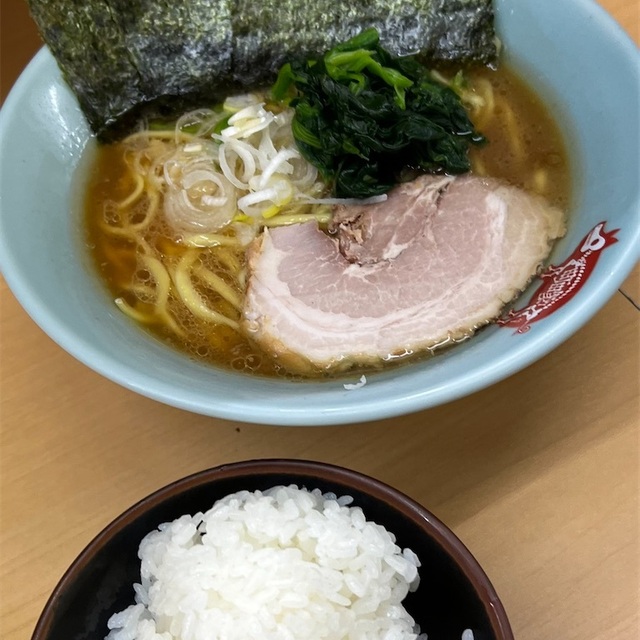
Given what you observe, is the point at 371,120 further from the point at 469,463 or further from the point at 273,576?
the point at 273,576

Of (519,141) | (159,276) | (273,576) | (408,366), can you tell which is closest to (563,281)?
(408,366)

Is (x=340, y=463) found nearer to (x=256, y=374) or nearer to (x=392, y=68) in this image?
(x=256, y=374)

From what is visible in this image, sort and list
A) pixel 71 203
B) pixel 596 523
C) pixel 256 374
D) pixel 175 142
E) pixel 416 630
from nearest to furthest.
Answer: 1. pixel 416 630
2. pixel 596 523
3. pixel 256 374
4. pixel 71 203
5. pixel 175 142

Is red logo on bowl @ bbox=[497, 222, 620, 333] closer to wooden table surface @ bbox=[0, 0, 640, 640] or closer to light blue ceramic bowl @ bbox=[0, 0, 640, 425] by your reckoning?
light blue ceramic bowl @ bbox=[0, 0, 640, 425]

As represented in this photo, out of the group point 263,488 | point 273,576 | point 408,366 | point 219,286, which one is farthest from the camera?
point 219,286

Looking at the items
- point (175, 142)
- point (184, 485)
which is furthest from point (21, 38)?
point (184, 485)

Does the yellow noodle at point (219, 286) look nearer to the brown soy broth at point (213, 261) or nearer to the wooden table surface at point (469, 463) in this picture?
the brown soy broth at point (213, 261)
